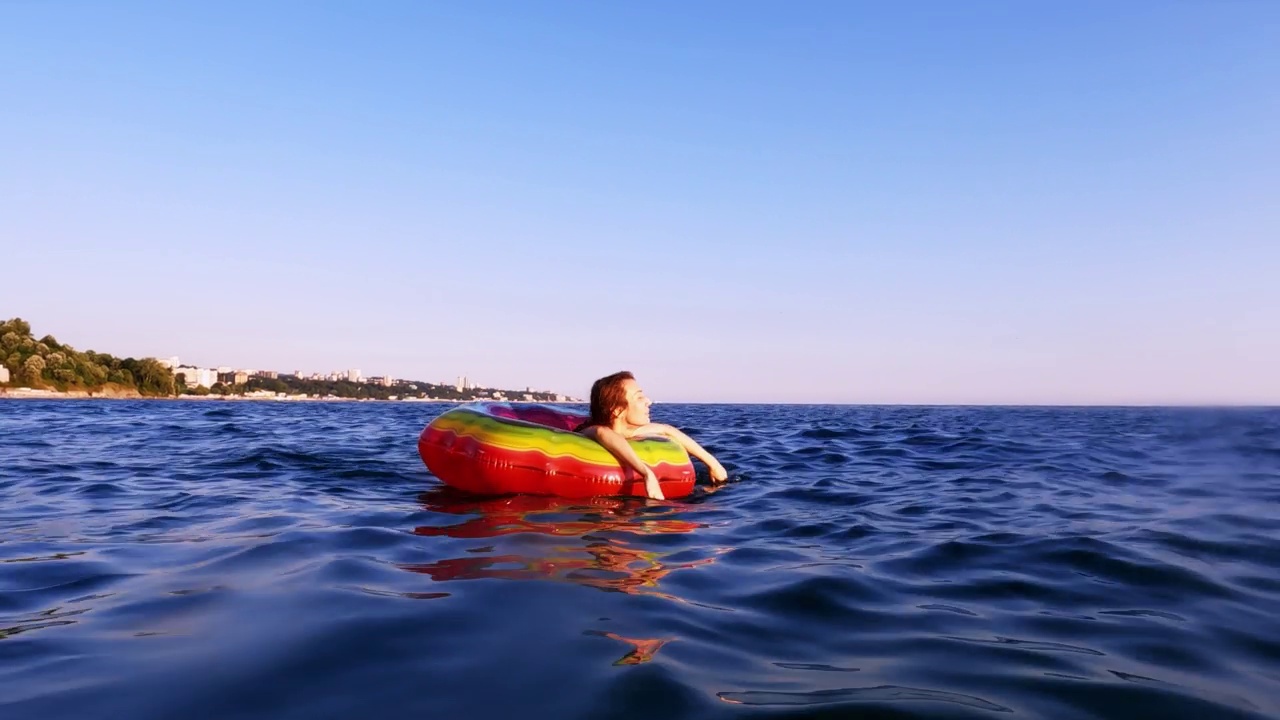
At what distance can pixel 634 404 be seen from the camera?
29.6ft

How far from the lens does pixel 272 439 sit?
16.2m

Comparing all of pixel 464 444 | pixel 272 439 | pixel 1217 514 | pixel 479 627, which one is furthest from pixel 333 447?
pixel 1217 514

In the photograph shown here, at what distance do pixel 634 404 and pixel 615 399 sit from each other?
10.2 inches

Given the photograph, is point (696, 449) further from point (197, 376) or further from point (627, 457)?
point (197, 376)

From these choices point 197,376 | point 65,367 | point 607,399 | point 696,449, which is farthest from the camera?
point 197,376

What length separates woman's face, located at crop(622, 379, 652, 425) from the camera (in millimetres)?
8977

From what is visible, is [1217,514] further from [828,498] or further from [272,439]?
[272,439]

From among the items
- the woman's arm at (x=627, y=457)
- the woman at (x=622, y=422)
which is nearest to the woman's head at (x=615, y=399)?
the woman at (x=622, y=422)

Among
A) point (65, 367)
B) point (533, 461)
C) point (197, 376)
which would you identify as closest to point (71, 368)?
point (65, 367)

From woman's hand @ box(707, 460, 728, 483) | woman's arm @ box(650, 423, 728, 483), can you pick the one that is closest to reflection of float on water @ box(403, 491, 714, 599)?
woman's arm @ box(650, 423, 728, 483)

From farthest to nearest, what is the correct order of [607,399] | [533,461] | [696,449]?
1. [696,449]
2. [607,399]
3. [533,461]

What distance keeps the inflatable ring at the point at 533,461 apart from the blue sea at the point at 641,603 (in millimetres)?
310

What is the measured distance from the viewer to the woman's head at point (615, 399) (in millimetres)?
8914

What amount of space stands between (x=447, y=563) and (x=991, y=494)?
6106 mm
